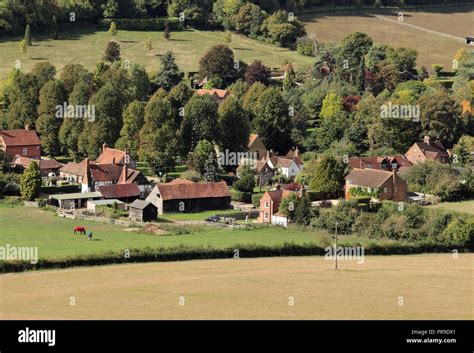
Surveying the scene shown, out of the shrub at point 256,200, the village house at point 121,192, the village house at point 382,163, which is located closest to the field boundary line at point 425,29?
the village house at point 382,163

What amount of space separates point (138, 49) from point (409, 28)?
32788 mm

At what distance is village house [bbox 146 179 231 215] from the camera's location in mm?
68625

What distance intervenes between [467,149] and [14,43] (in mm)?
46094

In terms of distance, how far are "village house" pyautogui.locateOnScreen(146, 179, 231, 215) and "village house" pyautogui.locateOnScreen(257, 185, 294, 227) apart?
3702 millimetres

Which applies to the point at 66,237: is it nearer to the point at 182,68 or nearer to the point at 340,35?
the point at 182,68

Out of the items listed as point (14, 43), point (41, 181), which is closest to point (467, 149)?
point (41, 181)

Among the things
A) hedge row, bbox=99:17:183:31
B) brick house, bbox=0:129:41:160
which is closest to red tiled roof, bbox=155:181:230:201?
brick house, bbox=0:129:41:160

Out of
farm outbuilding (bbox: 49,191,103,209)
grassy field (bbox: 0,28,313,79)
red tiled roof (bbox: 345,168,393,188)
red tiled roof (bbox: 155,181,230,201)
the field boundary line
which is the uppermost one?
the field boundary line

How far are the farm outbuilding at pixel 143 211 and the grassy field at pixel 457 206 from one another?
16231mm

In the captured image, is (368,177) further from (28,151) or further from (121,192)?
(28,151)

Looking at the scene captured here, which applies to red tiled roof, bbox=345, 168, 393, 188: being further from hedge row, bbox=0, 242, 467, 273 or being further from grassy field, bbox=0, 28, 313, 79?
grassy field, bbox=0, 28, 313, 79

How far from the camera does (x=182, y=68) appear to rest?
10606 centimetres

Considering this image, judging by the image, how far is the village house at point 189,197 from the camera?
6862cm

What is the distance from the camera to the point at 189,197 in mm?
69312
